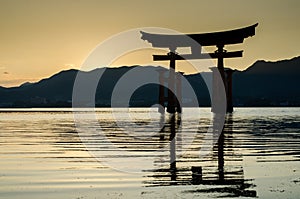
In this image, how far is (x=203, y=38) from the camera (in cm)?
4397

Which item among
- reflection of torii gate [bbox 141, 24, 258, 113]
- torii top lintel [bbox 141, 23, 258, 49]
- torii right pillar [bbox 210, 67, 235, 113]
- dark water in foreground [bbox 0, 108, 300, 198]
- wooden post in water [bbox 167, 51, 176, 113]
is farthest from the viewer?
wooden post in water [bbox 167, 51, 176, 113]

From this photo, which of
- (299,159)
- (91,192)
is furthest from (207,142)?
(91,192)

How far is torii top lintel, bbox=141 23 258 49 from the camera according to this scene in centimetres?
4094

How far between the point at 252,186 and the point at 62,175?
9.87ft

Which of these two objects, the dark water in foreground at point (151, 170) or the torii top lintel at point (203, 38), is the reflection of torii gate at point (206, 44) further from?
the dark water in foreground at point (151, 170)

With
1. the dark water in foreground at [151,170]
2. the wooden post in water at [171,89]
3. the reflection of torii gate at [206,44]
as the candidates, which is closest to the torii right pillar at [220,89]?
the reflection of torii gate at [206,44]

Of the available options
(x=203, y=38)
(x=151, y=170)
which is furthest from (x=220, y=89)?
(x=151, y=170)

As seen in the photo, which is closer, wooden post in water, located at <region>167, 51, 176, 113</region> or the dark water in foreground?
the dark water in foreground

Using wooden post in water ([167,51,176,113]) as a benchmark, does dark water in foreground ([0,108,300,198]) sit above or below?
above

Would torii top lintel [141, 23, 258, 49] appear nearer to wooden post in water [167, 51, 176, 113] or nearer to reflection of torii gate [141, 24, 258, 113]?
reflection of torii gate [141, 24, 258, 113]

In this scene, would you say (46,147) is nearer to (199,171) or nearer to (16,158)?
(16,158)

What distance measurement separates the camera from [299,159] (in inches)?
427

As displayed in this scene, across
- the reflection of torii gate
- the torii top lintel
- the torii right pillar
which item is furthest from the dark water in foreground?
the torii right pillar

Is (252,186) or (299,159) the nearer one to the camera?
(252,186)
